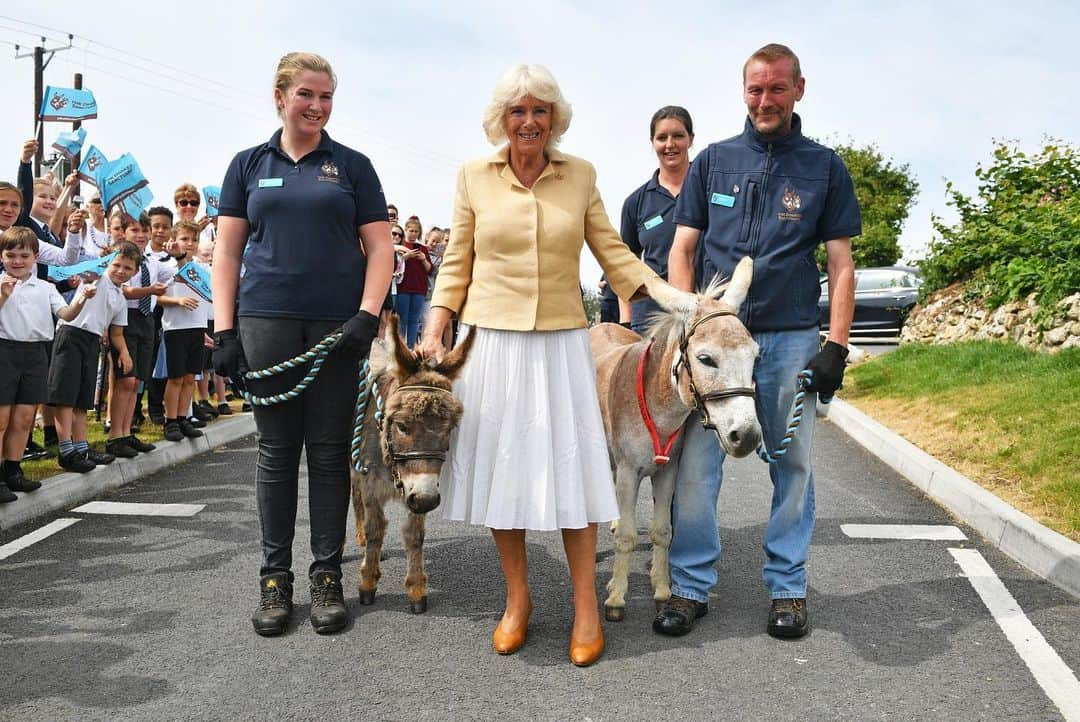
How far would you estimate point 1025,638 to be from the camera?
4227 mm

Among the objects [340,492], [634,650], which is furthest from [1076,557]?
[340,492]

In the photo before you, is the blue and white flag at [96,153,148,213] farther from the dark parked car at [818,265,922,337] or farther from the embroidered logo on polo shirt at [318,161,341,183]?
the dark parked car at [818,265,922,337]

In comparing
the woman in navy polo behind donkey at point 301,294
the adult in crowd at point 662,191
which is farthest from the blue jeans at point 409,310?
the woman in navy polo behind donkey at point 301,294

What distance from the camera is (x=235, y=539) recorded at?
5.94m

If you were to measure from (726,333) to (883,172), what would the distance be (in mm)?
49627

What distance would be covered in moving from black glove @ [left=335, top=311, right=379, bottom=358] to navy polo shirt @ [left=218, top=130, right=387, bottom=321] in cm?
19

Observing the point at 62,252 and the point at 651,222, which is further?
the point at 62,252

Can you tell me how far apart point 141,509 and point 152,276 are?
3.00 m

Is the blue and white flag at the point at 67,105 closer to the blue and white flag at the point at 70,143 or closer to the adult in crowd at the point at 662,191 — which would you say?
the blue and white flag at the point at 70,143

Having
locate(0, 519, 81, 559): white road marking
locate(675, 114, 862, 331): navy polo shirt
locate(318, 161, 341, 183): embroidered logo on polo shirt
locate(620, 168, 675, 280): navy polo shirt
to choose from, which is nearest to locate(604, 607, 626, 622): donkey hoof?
locate(675, 114, 862, 331): navy polo shirt

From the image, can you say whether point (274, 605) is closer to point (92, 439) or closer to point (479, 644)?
point (479, 644)

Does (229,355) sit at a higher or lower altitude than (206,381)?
higher

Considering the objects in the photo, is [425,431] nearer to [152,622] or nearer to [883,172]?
[152,622]

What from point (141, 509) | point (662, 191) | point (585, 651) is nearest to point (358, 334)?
point (585, 651)
